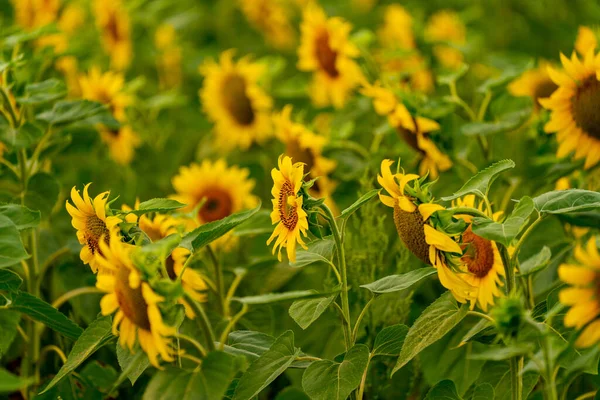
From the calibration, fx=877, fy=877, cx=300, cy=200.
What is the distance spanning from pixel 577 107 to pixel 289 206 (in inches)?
17.0

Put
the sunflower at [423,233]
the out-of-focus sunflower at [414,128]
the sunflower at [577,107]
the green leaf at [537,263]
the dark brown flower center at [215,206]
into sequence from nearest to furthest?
the sunflower at [423,233]
the green leaf at [537,263]
the sunflower at [577,107]
the out-of-focus sunflower at [414,128]
the dark brown flower center at [215,206]

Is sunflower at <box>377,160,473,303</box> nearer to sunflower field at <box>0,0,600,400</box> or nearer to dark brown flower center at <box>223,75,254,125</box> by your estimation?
sunflower field at <box>0,0,600,400</box>

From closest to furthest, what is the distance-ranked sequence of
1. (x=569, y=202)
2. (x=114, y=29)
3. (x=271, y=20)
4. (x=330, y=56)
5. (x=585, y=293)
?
(x=585, y=293) < (x=569, y=202) < (x=330, y=56) < (x=114, y=29) < (x=271, y=20)

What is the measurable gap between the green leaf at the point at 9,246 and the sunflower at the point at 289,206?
259 millimetres

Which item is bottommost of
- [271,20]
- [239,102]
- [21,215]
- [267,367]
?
[271,20]

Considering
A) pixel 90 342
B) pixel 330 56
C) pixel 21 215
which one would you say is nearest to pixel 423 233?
pixel 90 342

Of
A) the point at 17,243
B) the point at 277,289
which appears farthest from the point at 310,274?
the point at 17,243

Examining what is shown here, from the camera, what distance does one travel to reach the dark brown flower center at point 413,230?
88 centimetres

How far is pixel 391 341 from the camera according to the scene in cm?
96

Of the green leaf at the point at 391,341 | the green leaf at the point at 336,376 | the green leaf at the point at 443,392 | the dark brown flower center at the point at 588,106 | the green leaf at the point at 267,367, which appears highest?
the dark brown flower center at the point at 588,106

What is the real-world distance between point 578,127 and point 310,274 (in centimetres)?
50

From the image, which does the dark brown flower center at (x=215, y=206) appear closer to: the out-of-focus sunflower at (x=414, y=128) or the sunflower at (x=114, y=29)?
the out-of-focus sunflower at (x=414, y=128)

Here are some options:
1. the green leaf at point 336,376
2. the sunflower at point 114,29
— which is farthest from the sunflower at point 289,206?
the sunflower at point 114,29

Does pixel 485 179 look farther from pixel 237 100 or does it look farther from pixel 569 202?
pixel 237 100
